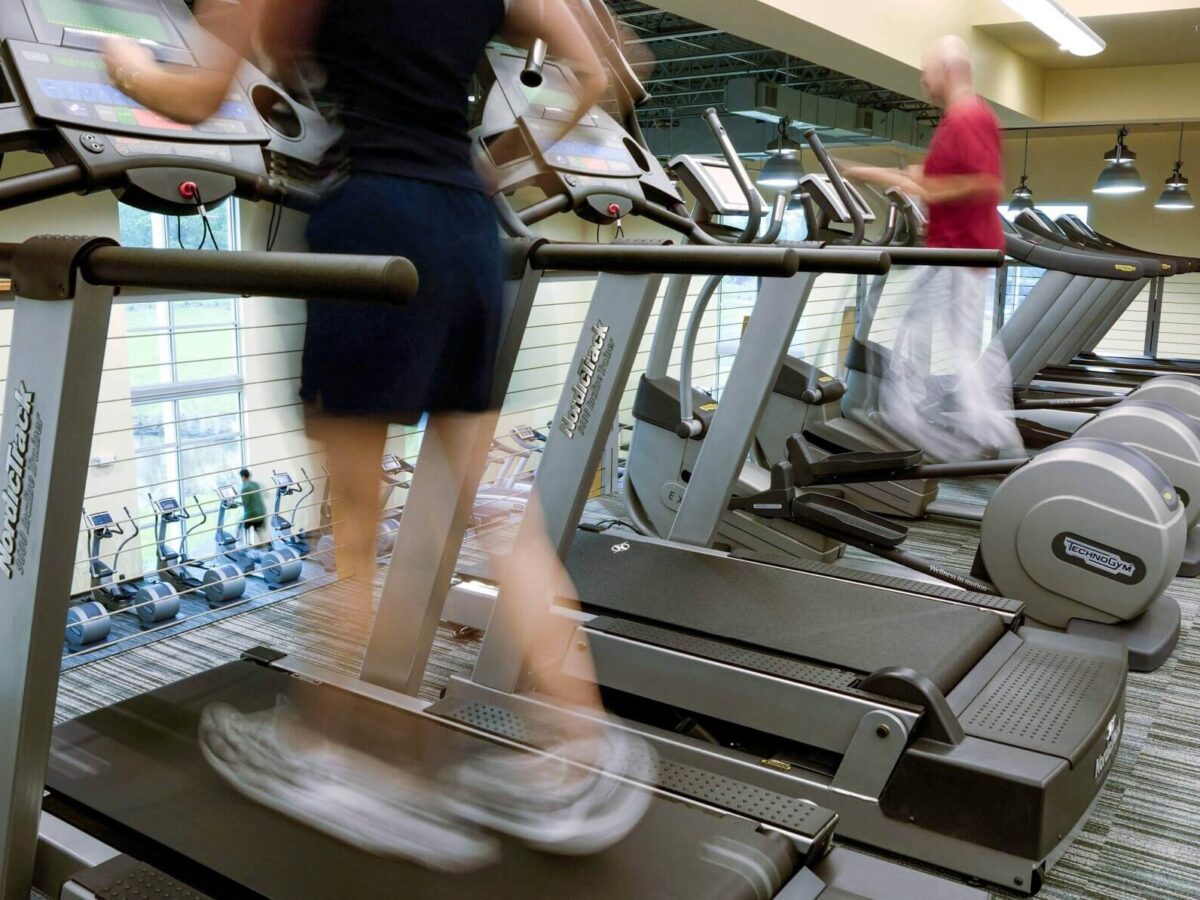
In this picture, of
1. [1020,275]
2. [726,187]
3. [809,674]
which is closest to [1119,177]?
[1020,275]

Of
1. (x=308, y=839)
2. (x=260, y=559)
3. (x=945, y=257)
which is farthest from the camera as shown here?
(x=260, y=559)

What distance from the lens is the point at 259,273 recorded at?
1107mm

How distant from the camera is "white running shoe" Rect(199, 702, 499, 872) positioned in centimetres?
163

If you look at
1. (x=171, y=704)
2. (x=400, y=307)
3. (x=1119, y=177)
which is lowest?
(x=171, y=704)

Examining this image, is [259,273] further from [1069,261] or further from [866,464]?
[1069,261]

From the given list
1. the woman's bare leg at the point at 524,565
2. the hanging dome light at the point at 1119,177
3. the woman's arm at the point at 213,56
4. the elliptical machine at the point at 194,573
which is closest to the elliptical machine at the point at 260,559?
the elliptical machine at the point at 194,573

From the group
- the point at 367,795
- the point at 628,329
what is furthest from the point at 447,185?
the point at 367,795

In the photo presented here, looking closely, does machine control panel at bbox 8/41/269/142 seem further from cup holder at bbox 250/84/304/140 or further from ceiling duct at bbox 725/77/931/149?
ceiling duct at bbox 725/77/931/149

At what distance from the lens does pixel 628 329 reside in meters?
2.27

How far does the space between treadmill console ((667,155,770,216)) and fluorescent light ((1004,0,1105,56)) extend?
8.68 feet

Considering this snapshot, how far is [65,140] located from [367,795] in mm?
1297

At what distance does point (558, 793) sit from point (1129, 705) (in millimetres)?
1772

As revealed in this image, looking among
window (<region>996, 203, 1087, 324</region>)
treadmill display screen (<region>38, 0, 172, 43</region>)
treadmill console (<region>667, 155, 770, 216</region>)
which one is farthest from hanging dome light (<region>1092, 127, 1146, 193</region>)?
treadmill display screen (<region>38, 0, 172, 43</region>)

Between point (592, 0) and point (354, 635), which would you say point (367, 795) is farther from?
point (592, 0)
